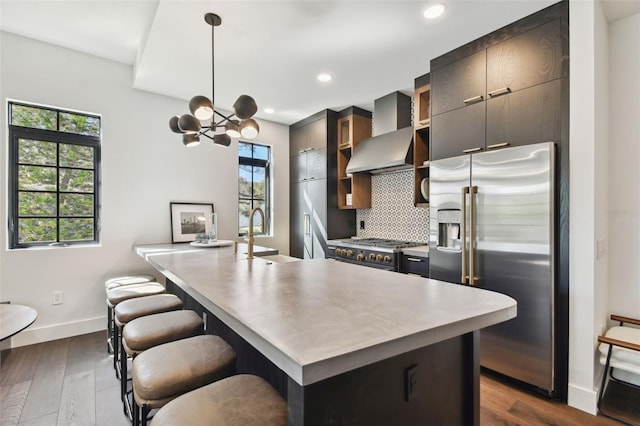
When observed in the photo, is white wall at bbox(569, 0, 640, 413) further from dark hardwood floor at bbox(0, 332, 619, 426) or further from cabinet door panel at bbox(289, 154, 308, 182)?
cabinet door panel at bbox(289, 154, 308, 182)

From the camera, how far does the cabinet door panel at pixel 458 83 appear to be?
2539mm

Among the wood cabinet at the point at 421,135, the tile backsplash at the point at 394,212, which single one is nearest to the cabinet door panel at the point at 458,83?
the wood cabinet at the point at 421,135

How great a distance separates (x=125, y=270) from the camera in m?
3.49

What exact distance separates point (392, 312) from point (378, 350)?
26cm

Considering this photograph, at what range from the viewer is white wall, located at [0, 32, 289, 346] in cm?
296

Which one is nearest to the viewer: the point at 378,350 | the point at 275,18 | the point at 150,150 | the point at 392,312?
the point at 378,350

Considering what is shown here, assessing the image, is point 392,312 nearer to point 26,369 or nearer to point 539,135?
point 539,135

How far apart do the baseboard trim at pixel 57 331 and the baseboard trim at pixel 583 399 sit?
430cm

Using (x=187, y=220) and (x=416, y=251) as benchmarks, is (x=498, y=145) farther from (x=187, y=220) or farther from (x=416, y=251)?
(x=187, y=220)

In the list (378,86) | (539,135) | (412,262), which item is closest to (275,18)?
(378,86)

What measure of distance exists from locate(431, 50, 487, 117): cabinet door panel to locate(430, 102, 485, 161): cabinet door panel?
0.25 ft

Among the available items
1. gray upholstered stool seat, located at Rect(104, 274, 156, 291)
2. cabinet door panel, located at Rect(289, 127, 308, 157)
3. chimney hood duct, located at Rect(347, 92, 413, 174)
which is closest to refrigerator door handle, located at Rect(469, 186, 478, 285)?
chimney hood duct, located at Rect(347, 92, 413, 174)

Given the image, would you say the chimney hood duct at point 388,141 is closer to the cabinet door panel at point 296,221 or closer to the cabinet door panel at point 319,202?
the cabinet door panel at point 319,202

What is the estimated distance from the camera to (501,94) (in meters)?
2.39
